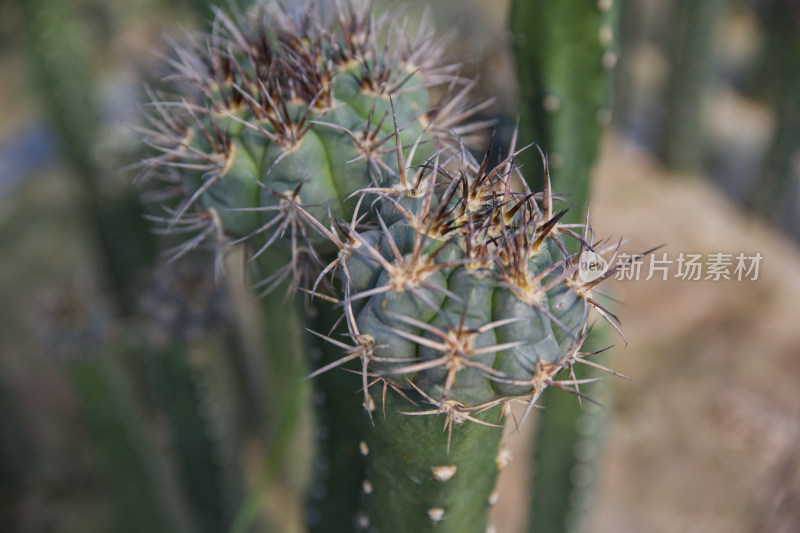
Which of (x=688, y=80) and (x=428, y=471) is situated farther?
(x=688, y=80)

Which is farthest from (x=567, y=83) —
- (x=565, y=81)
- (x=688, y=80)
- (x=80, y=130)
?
(x=688, y=80)

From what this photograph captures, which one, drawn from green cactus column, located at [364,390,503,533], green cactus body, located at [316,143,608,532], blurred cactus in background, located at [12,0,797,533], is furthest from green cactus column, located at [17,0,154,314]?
green cactus body, located at [316,143,608,532]

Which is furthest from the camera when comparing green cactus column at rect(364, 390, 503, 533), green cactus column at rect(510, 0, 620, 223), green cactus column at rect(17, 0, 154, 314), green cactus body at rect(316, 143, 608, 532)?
green cactus column at rect(17, 0, 154, 314)

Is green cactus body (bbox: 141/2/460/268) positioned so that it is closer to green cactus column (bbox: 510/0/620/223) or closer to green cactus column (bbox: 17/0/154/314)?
green cactus column (bbox: 510/0/620/223)

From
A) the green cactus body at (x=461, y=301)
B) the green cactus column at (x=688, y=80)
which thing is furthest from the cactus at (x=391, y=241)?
the green cactus column at (x=688, y=80)

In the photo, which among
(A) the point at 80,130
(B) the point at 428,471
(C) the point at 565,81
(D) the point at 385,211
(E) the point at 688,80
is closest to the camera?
(D) the point at 385,211

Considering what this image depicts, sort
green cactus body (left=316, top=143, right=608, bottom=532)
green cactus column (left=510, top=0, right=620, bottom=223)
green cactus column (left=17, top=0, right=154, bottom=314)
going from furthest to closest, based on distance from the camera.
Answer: green cactus column (left=17, top=0, right=154, bottom=314) → green cactus column (left=510, top=0, right=620, bottom=223) → green cactus body (left=316, top=143, right=608, bottom=532)

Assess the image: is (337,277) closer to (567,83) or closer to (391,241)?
(391,241)

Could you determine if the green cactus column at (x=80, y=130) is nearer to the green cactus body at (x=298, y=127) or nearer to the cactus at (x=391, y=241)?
the cactus at (x=391, y=241)
